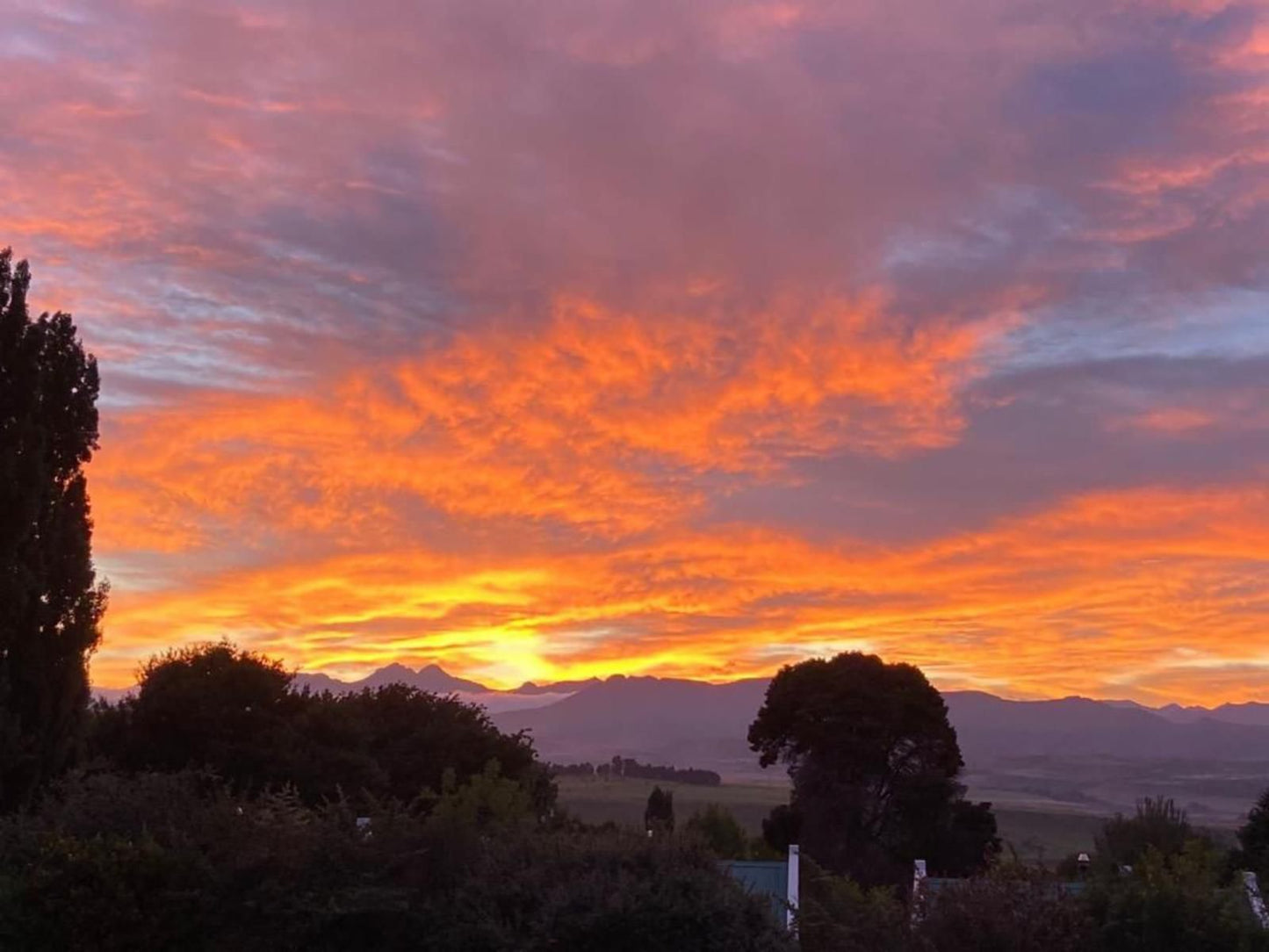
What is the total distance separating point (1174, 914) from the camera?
13.5 metres

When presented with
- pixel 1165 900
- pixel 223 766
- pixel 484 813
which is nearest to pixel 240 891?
pixel 484 813

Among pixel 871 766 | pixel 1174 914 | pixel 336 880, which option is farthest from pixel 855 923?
pixel 871 766

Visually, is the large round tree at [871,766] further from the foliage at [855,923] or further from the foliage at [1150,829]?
the foliage at [855,923]

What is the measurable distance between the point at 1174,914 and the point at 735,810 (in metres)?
85.5

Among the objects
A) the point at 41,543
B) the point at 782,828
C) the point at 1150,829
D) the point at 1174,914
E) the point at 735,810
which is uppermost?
the point at 41,543

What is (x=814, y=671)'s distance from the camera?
58844 mm

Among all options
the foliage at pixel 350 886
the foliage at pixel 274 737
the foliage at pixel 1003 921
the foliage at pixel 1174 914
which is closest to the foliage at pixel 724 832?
the foliage at pixel 274 737

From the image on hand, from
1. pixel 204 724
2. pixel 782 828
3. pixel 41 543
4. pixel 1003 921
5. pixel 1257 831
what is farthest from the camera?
pixel 782 828

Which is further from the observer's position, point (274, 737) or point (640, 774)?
point (640, 774)

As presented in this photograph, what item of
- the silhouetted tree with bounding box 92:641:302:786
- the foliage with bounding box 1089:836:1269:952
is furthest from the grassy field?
the foliage with bounding box 1089:836:1269:952

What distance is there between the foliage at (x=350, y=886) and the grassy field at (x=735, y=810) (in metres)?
54.7

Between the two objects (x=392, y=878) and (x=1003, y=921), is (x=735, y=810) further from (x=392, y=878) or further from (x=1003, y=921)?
(x=1003, y=921)

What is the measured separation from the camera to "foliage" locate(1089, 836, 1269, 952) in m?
13.3

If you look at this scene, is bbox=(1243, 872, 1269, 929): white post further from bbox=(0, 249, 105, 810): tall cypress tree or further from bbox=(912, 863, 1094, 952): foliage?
bbox=(0, 249, 105, 810): tall cypress tree
